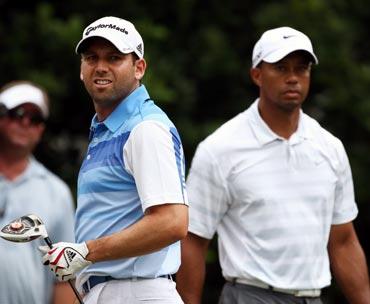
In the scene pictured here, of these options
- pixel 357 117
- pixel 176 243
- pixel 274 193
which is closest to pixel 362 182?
pixel 357 117

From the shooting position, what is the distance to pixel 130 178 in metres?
5.66

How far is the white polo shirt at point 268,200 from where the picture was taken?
7027 mm

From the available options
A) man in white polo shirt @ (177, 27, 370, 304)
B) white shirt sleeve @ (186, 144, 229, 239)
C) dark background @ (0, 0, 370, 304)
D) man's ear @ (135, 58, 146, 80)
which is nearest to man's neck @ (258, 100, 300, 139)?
man in white polo shirt @ (177, 27, 370, 304)

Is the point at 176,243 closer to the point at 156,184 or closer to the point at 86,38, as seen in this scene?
the point at 156,184

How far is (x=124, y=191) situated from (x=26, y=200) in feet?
6.39

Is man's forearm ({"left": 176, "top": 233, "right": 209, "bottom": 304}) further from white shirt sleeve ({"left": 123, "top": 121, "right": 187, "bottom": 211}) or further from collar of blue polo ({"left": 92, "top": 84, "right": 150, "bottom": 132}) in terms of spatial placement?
white shirt sleeve ({"left": 123, "top": 121, "right": 187, "bottom": 211})

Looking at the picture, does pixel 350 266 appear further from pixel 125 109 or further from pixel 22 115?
pixel 125 109

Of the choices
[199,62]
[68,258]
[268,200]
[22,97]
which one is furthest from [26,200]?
[199,62]

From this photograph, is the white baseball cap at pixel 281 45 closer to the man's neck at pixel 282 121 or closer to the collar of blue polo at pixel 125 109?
the man's neck at pixel 282 121

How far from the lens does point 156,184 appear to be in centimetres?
551

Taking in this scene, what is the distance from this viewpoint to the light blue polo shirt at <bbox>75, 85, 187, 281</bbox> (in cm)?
553

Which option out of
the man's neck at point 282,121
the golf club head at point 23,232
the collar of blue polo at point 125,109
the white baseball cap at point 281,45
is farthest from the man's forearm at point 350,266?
the golf club head at point 23,232

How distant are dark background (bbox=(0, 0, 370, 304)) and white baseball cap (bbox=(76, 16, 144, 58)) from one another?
409 cm

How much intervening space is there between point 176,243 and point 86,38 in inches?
34.7
